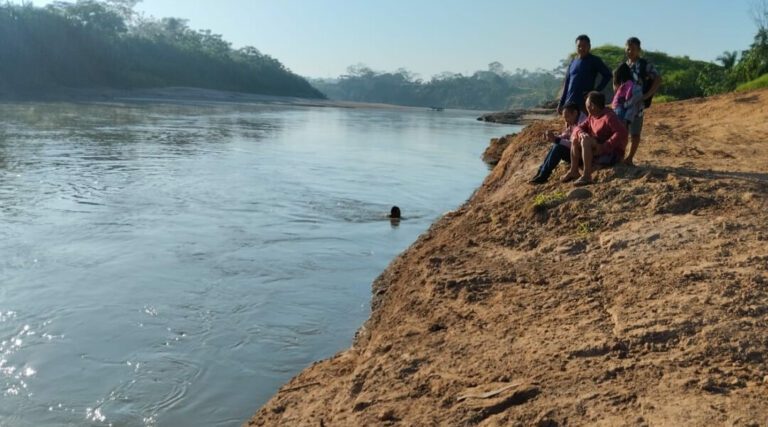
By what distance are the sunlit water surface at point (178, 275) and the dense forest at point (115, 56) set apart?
53192 millimetres

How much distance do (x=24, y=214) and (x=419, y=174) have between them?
10.6 m

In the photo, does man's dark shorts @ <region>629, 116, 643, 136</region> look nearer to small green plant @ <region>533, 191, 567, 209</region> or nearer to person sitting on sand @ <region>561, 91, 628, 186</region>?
person sitting on sand @ <region>561, 91, 628, 186</region>

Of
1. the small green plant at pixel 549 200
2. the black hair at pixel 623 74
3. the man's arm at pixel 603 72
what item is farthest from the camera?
the man's arm at pixel 603 72

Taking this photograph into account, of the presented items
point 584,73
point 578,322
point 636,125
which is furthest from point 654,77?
point 578,322

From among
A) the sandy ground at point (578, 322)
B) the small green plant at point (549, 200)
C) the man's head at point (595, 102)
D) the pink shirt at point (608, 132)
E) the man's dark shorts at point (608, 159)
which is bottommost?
the sandy ground at point (578, 322)

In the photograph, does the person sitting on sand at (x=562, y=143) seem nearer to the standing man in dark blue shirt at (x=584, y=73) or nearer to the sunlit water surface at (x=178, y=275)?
the standing man in dark blue shirt at (x=584, y=73)

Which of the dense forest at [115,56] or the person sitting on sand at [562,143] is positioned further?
the dense forest at [115,56]

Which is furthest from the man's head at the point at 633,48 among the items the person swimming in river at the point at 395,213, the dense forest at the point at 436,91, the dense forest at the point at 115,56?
the dense forest at the point at 436,91

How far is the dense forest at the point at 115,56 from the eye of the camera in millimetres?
66250

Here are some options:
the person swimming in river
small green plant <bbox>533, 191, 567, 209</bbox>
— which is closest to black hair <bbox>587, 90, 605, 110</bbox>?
small green plant <bbox>533, 191, 567, 209</bbox>

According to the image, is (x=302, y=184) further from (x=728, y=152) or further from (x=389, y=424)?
(x=389, y=424)

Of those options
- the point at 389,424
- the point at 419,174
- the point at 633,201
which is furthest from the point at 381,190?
the point at 389,424

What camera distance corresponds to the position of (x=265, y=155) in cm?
2184

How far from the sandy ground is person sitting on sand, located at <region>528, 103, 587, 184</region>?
18.9 inches
